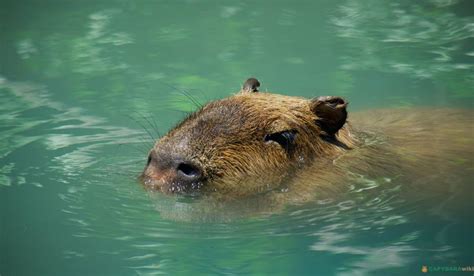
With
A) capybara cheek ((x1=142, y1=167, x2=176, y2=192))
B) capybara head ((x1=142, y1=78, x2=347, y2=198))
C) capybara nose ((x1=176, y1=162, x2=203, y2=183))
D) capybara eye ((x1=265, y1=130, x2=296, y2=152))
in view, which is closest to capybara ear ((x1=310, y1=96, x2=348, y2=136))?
capybara head ((x1=142, y1=78, x2=347, y2=198))

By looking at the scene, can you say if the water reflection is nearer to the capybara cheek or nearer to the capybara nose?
the capybara nose

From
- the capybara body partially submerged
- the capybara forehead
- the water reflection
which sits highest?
the capybara forehead

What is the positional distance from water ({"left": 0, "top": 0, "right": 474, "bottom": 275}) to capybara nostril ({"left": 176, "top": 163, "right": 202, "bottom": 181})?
0.21m

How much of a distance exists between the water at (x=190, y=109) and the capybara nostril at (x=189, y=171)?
0.21 metres

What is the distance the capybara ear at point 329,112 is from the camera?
6.59 meters

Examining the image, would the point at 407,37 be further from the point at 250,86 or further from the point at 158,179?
the point at 158,179

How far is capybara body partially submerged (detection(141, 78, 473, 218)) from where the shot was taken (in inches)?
232

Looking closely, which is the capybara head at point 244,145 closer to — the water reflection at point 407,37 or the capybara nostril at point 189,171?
the capybara nostril at point 189,171

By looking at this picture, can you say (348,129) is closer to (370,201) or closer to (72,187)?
(370,201)

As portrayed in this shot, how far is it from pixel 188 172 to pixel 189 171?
0.04 ft

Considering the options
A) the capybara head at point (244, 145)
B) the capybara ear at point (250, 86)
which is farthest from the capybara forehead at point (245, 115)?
the capybara ear at point (250, 86)

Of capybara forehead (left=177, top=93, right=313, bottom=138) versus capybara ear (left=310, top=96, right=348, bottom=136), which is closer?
capybara forehead (left=177, top=93, right=313, bottom=138)

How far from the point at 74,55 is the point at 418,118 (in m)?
5.12

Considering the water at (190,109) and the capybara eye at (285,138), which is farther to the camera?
the capybara eye at (285,138)
